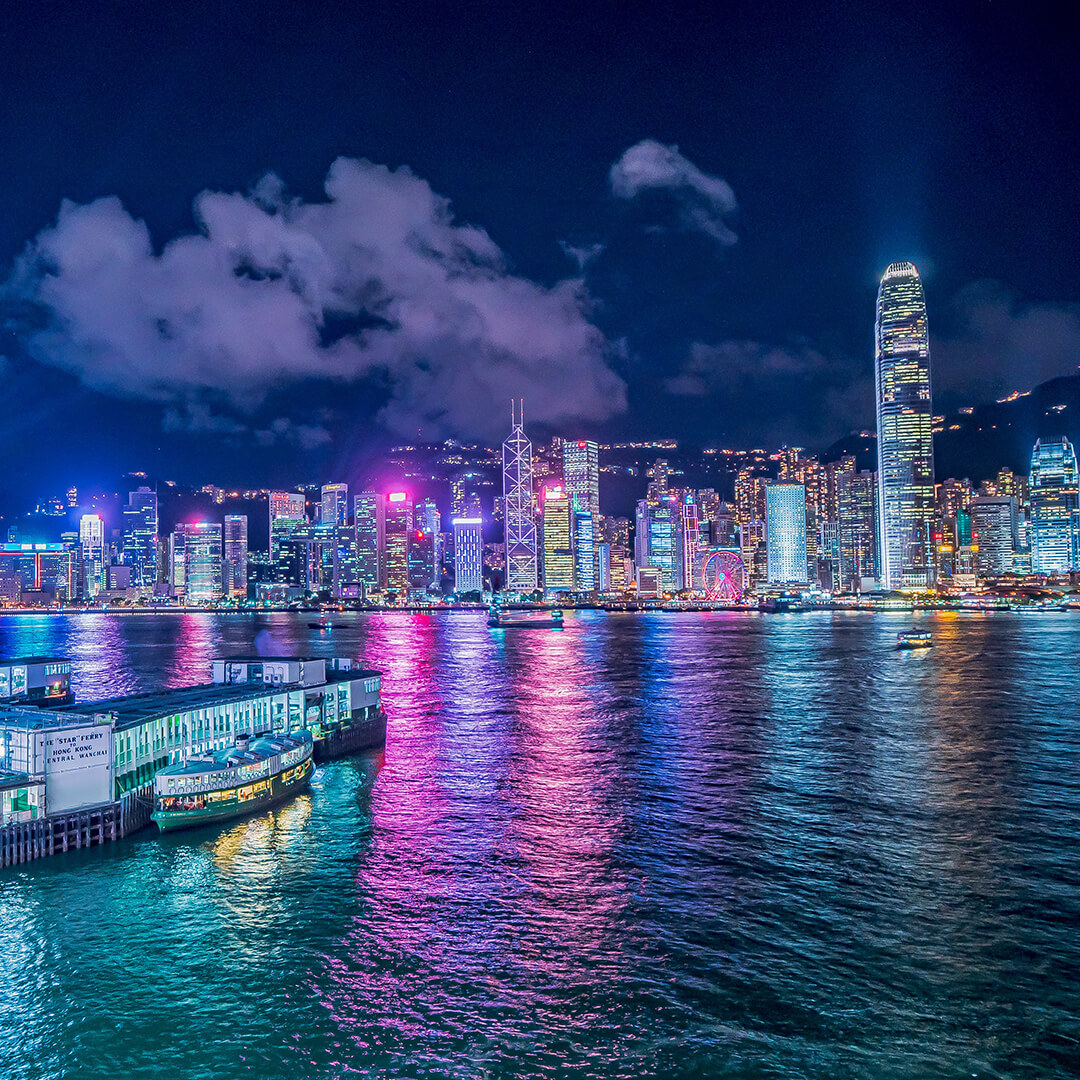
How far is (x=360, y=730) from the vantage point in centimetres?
4303

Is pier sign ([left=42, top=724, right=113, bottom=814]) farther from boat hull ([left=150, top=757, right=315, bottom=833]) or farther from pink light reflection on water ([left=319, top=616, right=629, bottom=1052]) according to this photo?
pink light reflection on water ([left=319, top=616, right=629, bottom=1052])

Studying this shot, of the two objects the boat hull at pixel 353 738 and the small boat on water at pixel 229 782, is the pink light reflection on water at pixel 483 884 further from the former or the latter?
the small boat on water at pixel 229 782

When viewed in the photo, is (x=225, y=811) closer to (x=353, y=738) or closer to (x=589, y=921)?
(x=353, y=738)

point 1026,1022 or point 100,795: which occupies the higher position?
point 100,795

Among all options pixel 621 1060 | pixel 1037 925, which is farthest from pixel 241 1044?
pixel 1037 925

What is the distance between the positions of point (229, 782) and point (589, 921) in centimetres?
1637

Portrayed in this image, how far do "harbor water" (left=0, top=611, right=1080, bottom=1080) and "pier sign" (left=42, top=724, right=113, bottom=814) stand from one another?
2.11 meters

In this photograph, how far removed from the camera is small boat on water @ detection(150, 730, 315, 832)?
94.7 feet

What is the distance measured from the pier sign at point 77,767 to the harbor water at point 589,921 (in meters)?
2.11

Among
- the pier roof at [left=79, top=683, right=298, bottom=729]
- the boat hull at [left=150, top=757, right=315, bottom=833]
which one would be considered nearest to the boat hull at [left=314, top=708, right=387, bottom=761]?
the pier roof at [left=79, top=683, right=298, bottom=729]

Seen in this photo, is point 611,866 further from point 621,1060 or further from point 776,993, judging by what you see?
point 621,1060

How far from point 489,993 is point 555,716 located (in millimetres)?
34575

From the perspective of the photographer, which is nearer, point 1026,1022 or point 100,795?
point 1026,1022

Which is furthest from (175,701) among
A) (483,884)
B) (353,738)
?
(483,884)
